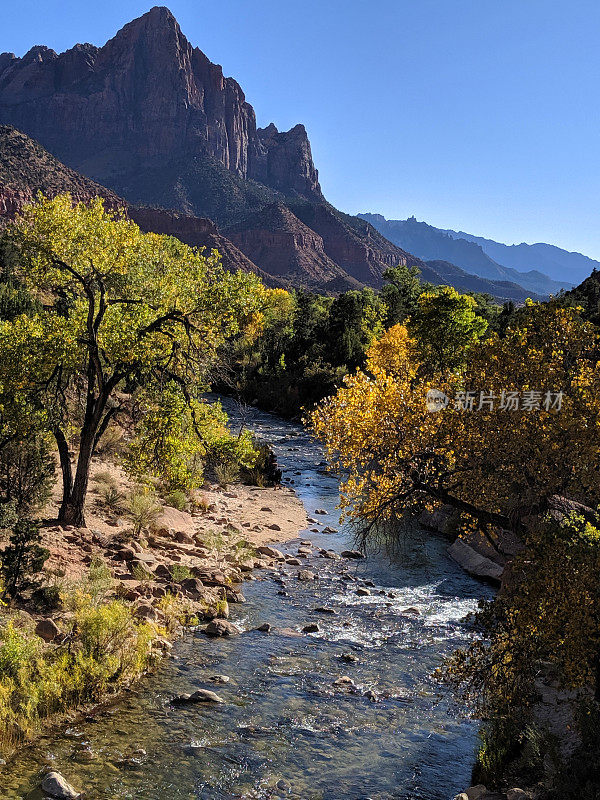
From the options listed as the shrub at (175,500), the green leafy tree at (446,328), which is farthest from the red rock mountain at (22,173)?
the shrub at (175,500)

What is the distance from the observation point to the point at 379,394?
454 inches

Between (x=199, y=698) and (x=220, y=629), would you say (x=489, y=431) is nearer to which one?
(x=199, y=698)

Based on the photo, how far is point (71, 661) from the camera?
10531 mm

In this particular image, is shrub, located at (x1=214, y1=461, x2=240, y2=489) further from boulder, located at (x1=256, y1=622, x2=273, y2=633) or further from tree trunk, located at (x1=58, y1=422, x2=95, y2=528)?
boulder, located at (x1=256, y1=622, x2=273, y2=633)

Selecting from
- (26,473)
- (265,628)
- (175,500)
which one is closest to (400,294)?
(175,500)

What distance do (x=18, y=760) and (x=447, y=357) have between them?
46.5 m

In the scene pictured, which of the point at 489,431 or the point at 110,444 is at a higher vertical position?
the point at 489,431

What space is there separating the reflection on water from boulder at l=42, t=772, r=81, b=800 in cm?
23

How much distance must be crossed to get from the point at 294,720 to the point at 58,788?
Result: 4.41 m

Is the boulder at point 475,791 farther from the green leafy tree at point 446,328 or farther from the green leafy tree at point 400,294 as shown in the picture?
the green leafy tree at point 400,294

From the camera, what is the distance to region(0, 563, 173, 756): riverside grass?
30.1 ft

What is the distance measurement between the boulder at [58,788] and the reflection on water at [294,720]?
226 millimetres

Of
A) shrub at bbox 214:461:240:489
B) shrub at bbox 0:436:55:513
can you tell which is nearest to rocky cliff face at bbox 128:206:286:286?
shrub at bbox 214:461:240:489

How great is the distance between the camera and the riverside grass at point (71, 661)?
9.19m
